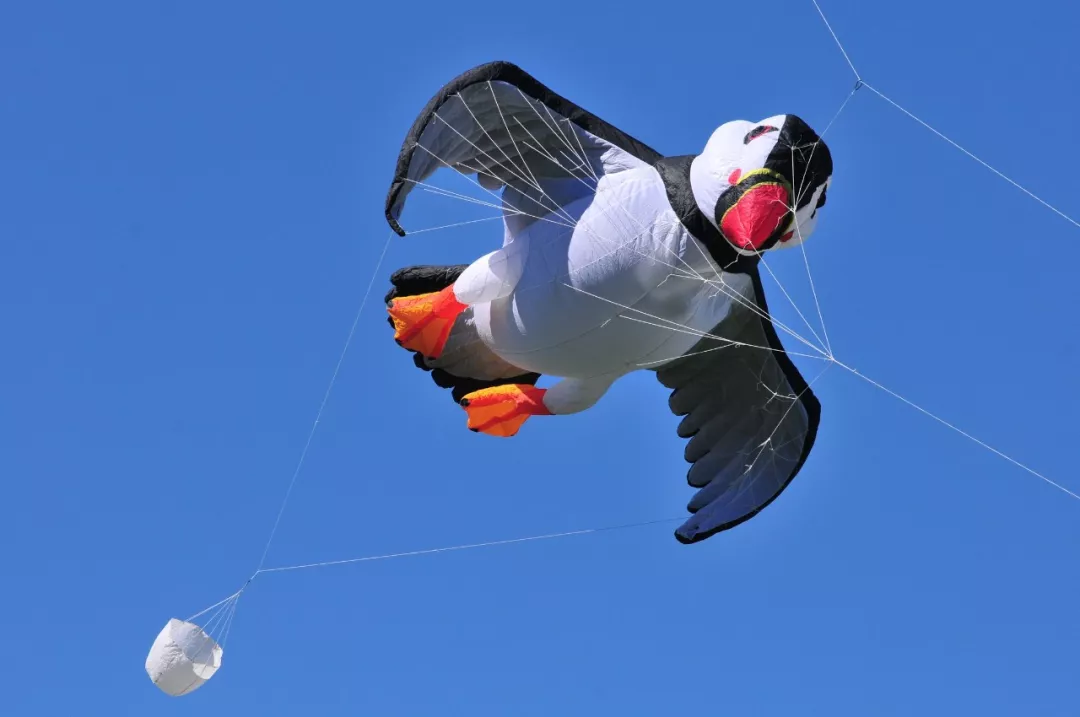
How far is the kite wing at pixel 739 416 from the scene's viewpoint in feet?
61.2

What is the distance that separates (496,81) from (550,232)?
1.45 m

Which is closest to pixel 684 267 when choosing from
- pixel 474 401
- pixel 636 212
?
pixel 636 212

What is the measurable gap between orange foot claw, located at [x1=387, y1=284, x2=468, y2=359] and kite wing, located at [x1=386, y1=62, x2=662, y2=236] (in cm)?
113

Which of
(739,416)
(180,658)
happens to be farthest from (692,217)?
(180,658)

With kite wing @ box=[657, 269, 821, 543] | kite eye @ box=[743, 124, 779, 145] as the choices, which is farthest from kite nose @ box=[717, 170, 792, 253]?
kite wing @ box=[657, 269, 821, 543]

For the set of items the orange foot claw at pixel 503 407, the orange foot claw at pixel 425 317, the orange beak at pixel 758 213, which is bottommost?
the orange foot claw at pixel 503 407

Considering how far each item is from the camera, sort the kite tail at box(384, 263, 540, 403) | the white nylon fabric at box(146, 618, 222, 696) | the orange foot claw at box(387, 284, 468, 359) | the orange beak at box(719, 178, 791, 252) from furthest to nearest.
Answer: the kite tail at box(384, 263, 540, 403) → the orange foot claw at box(387, 284, 468, 359) → the white nylon fabric at box(146, 618, 222, 696) → the orange beak at box(719, 178, 791, 252)

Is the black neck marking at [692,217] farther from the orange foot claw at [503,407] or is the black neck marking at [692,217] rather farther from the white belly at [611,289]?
the orange foot claw at [503,407]

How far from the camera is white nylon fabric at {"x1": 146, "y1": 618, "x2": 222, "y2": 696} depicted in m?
18.6

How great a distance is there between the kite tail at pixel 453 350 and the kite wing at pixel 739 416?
1579mm

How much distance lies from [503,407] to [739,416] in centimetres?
223

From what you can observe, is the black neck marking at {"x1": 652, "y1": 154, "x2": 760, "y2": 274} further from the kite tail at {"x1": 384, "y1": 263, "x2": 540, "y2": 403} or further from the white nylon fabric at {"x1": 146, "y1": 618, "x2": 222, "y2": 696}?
the white nylon fabric at {"x1": 146, "y1": 618, "x2": 222, "y2": 696}

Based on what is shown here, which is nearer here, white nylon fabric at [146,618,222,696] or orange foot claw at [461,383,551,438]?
white nylon fabric at [146,618,222,696]

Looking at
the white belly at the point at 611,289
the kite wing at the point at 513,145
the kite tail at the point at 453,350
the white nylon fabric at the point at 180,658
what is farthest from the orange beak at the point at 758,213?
the white nylon fabric at the point at 180,658
